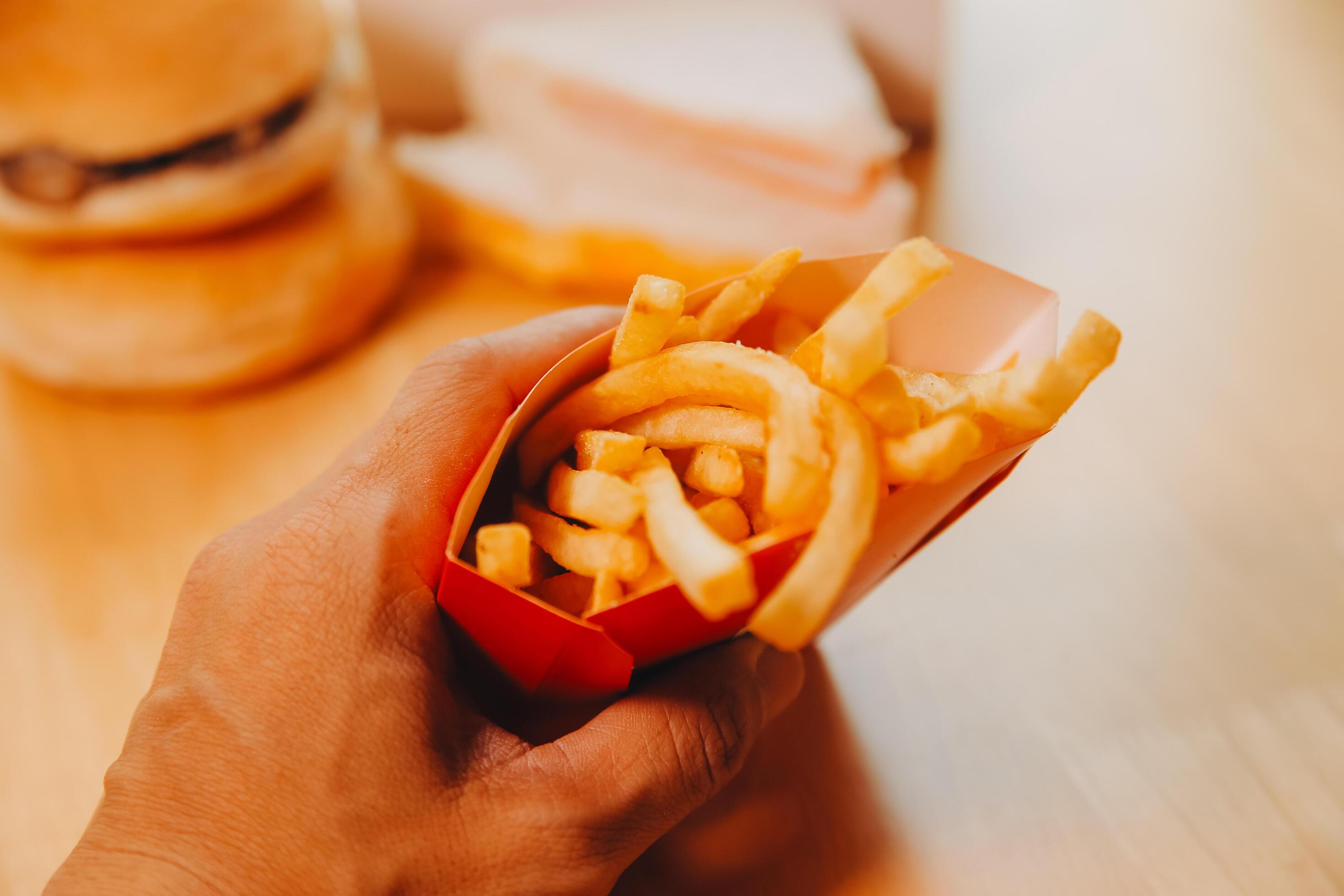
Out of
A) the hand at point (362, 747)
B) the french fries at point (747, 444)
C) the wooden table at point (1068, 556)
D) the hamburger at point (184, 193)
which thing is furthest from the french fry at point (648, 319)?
the hamburger at point (184, 193)

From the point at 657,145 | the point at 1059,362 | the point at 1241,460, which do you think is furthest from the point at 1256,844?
the point at 657,145

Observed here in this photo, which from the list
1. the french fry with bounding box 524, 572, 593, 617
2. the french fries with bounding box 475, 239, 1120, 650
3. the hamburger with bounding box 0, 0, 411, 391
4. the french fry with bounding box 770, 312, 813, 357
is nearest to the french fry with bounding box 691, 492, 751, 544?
the french fries with bounding box 475, 239, 1120, 650

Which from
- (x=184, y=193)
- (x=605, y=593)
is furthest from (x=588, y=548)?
(x=184, y=193)

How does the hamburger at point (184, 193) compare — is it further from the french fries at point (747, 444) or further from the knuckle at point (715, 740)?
the knuckle at point (715, 740)

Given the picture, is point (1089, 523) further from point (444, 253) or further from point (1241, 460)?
point (444, 253)

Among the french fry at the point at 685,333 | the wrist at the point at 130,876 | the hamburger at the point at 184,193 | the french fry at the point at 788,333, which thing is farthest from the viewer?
the hamburger at the point at 184,193

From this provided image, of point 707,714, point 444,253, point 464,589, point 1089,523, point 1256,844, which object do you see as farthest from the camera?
point 444,253

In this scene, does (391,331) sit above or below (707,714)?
below
